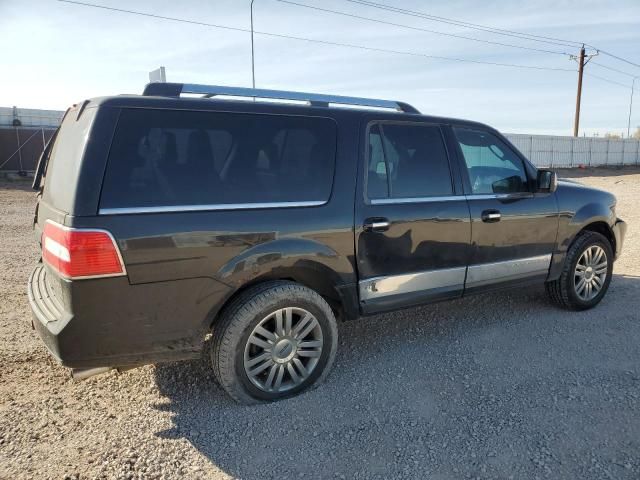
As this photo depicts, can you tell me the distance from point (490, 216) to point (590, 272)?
5.35ft

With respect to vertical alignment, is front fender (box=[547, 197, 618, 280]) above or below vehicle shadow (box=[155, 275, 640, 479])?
above

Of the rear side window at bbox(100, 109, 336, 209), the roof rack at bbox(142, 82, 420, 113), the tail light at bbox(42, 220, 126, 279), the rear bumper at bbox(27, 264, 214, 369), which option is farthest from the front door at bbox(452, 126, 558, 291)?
the tail light at bbox(42, 220, 126, 279)

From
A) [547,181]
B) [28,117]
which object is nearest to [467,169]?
[547,181]

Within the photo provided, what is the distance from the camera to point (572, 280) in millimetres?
4797

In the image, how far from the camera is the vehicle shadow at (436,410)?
2.64 m

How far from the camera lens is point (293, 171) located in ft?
10.5

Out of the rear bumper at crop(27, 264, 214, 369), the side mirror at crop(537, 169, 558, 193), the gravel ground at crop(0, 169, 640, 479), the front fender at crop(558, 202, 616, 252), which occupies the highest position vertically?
the side mirror at crop(537, 169, 558, 193)

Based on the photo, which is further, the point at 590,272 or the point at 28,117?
the point at 28,117

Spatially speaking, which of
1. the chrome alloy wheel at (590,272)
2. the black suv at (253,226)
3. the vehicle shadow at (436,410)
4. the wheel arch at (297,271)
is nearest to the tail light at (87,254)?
the black suv at (253,226)

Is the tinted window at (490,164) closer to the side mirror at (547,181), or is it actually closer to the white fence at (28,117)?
the side mirror at (547,181)

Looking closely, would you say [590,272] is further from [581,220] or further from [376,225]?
[376,225]

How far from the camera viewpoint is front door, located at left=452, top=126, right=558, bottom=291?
4070mm

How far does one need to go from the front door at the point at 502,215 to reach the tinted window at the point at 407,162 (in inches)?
9.5

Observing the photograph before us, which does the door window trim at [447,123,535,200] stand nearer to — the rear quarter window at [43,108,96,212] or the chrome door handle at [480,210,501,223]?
the chrome door handle at [480,210,501,223]
